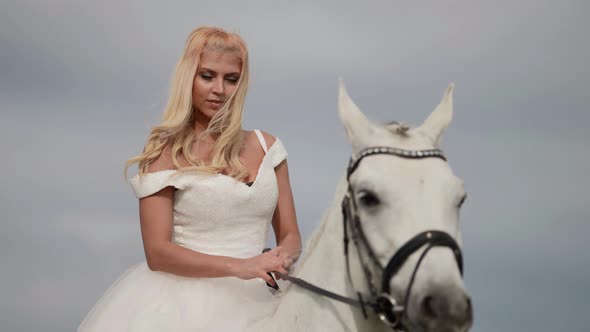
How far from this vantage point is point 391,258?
11.2 ft

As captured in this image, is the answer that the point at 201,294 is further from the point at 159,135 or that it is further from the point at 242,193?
the point at 159,135

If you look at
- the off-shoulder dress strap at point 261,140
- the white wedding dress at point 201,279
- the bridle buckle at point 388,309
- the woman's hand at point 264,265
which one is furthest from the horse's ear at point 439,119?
the off-shoulder dress strap at point 261,140

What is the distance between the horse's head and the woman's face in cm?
197

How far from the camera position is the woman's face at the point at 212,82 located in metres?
5.46

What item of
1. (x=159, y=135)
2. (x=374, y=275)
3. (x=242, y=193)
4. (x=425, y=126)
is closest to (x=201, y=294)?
(x=242, y=193)

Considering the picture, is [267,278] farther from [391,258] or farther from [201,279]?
[391,258]

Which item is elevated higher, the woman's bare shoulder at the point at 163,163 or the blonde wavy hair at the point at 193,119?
the blonde wavy hair at the point at 193,119

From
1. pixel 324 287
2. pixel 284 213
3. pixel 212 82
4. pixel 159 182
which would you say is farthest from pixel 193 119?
pixel 324 287

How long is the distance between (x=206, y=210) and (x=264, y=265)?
86 cm

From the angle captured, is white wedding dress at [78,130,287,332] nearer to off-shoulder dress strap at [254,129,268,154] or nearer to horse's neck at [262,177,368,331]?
off-shoulder dress strap at [254,129,268,154]

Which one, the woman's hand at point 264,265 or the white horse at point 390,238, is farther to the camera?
the woman's hand at point 264,265

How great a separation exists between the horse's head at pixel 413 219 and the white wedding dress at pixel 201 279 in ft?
4.53

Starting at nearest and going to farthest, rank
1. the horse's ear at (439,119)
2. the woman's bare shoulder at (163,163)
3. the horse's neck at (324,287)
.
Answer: the horse's neck at (324,287) → the horse's ear at (439,119) → the woman's bare shoulder at (163,163)

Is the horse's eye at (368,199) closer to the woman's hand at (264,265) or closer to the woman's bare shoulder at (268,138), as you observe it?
the woman's hand at (264,265)
